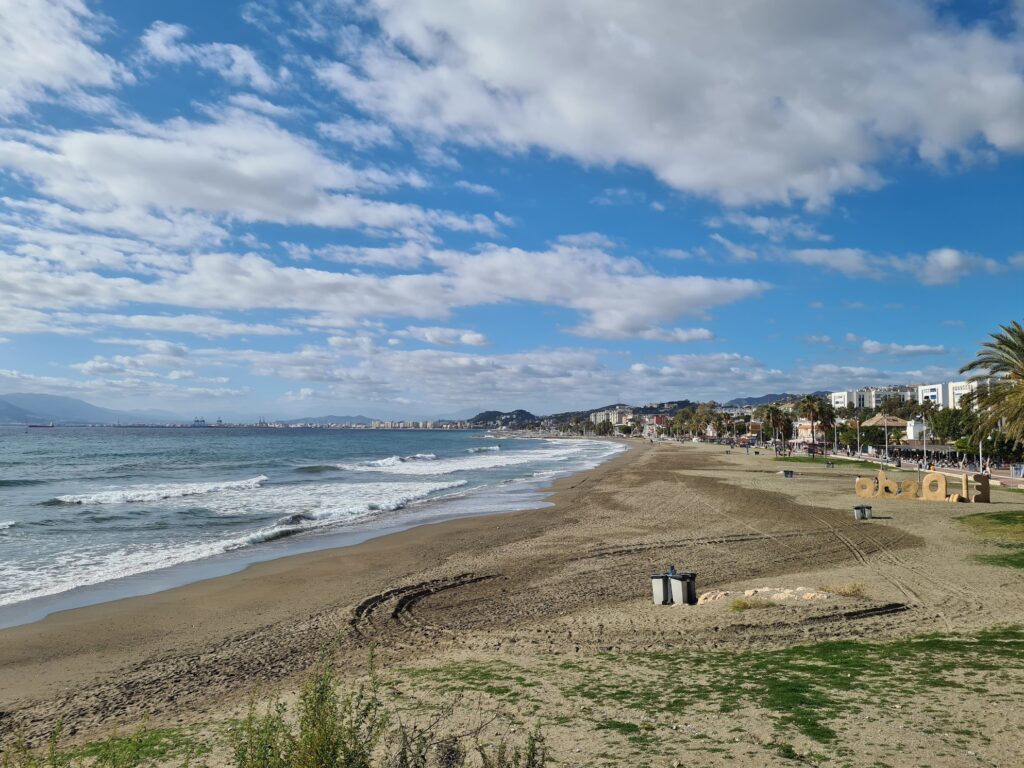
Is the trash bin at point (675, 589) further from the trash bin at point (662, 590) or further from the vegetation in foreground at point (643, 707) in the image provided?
the vegetation in foreground at point (643, 707)

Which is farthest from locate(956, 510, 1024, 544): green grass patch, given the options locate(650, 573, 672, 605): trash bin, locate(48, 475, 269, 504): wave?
locate(48, 475, 269, 504): wave

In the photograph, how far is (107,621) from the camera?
491 inches

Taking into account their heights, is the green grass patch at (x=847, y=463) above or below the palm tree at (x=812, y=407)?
below

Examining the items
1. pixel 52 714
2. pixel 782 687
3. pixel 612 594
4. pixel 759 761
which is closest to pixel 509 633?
pixel 612 594

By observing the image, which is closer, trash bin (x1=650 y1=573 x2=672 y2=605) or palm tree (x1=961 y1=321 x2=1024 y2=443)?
trash bin (x1=650 y1=573 x2=672 y2=605)

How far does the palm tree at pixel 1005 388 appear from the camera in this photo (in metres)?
18.1

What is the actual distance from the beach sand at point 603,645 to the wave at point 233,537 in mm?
3047

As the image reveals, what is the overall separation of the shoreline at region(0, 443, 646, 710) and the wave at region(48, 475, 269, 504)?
1888 cm

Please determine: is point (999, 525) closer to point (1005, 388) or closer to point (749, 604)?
point (1005, 388)

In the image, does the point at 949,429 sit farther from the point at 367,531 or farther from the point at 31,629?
the point at 31,629

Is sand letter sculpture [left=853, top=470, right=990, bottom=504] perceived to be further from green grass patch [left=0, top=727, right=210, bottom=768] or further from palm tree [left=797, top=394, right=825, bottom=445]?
palm tree [left=797, top=394, right=825, bottom=445]

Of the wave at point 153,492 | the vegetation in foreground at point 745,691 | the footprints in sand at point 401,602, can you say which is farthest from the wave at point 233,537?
the vegetation in foreground at point 745,691

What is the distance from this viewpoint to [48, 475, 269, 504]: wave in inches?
1261

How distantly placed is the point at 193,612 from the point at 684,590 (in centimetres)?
971
